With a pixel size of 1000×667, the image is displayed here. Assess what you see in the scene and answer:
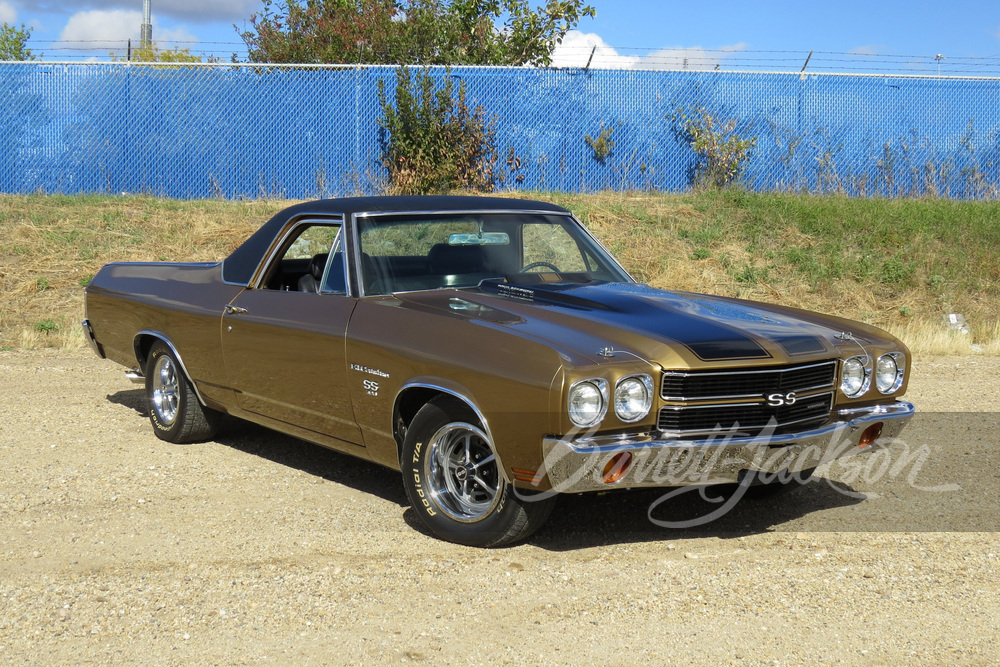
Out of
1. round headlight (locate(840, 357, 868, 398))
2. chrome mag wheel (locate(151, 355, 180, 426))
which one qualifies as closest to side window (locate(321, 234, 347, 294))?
chrome mag wheel (locate(151, 355, 180, 426))

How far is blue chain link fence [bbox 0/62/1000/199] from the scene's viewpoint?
55.5ft

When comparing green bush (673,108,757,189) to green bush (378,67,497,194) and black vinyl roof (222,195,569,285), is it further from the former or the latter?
black vinyl roof (222,195,569,285)

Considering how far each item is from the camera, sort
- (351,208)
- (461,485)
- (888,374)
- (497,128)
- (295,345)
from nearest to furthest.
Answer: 1. (461,485)
2. (888,374)
3. (295,345)
4. (351,208)
5. (497,128)

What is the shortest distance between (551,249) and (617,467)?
205 cm

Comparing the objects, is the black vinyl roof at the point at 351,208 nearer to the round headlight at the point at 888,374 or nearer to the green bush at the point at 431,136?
the round headlight at the point at 888,374

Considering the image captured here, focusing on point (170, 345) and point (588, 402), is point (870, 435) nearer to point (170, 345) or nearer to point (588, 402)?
point (588, 402)

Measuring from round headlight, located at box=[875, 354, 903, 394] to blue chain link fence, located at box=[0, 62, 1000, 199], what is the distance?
12466 millimetres

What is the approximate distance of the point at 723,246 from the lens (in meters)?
15.1

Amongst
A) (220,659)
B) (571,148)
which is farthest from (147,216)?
(220,659)

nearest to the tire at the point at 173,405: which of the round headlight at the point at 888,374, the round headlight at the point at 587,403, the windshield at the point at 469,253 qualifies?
the windshield at the point at 469,253

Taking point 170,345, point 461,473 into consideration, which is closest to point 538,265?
point 461,473

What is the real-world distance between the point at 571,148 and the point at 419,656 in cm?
1434

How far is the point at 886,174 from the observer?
17609mm

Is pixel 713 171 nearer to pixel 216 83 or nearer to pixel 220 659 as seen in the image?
pixel 216 83
